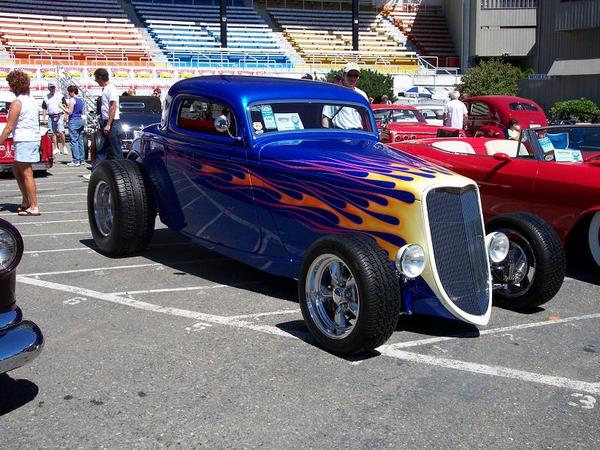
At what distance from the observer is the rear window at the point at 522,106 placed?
1825 cm

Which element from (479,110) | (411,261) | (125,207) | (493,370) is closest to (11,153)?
(125,207)

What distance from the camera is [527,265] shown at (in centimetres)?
552

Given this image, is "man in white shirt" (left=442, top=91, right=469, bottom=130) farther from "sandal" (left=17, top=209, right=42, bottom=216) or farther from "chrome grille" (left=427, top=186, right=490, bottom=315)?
"chrome grille" (left=427, top=186, right=490, bottom=315)

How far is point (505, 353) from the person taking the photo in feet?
15.3

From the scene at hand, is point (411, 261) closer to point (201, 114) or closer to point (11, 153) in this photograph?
point (201, 114)

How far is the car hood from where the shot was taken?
477cm

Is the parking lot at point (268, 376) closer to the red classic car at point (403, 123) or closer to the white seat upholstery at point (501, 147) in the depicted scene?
the white seat upholstery at point (501, 147)

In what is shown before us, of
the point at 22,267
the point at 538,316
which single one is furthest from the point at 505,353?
the point at 22,267

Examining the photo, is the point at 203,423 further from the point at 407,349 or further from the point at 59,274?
the point at 59,274

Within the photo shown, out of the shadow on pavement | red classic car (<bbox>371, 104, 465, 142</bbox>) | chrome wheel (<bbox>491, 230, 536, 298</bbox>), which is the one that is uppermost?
red classic car (<bbox>371, 104, 465, 142</bbox>)

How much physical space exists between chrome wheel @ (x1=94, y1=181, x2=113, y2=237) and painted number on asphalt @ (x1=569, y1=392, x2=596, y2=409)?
181 inches

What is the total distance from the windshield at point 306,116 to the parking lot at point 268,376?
1.33m

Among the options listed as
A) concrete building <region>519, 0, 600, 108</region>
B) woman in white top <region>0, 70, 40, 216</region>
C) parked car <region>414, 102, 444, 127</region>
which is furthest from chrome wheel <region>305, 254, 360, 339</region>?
concrete building <region>519, 0, 600, 108</region>

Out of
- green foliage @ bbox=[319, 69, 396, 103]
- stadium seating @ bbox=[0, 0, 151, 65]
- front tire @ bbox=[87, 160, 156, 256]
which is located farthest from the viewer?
stadium seating @ bbox=[0, 0, 151, 65]
